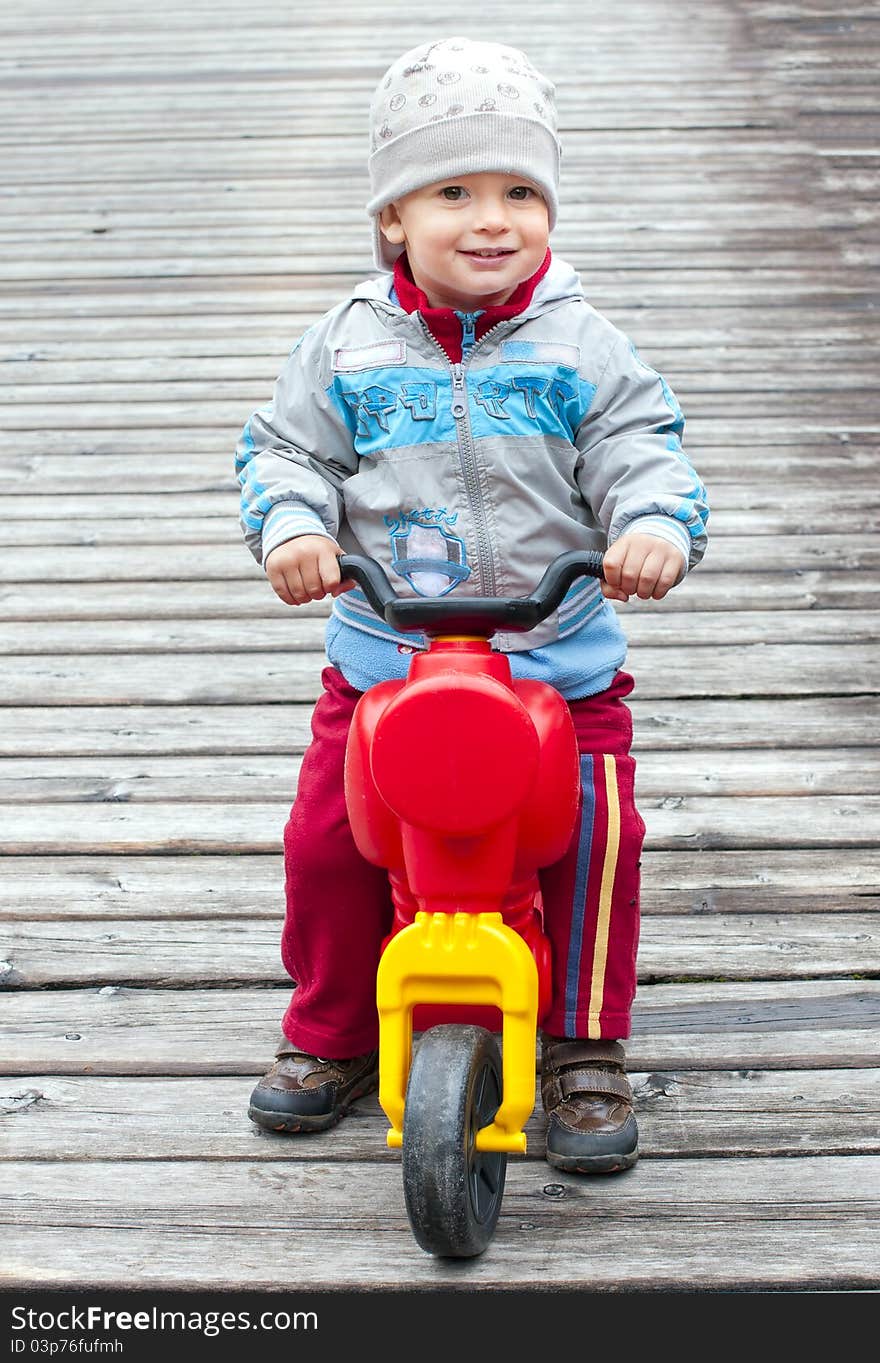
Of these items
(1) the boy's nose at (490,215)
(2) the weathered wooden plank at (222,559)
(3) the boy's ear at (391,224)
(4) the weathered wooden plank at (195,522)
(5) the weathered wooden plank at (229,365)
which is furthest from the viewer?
(5) the weathered wooden plank at (229,365)

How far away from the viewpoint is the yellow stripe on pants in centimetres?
198

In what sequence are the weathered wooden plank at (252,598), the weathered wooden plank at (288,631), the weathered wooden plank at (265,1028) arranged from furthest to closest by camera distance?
the weathered wooden plank at (252,598)
the weathered wooden plank at (288,631)
the weathered wooden plank at (265,1028)

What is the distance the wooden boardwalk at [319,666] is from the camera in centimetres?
187

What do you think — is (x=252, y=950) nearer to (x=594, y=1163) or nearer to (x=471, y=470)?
(x=594, y=1163)

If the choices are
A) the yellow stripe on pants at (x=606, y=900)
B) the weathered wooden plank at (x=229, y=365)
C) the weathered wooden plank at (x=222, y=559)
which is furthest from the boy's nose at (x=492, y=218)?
the weathered wooden plank at (x=229, y=365)

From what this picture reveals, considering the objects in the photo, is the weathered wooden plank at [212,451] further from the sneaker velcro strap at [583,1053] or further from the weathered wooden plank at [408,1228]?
the weathered wooden plank at [408,1228]

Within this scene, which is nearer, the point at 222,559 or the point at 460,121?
the point at 460,121

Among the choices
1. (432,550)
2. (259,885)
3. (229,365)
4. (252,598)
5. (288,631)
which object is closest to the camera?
(432,550)

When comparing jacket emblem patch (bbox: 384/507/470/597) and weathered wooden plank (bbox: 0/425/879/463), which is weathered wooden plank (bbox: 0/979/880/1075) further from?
weathered wooden plank (bbox: 0/425/879/463)

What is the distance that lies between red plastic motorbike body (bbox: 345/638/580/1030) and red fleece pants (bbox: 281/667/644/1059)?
16 cm

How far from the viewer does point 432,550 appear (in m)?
1.93

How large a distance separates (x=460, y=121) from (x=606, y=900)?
930 mm

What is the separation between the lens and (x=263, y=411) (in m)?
2.01

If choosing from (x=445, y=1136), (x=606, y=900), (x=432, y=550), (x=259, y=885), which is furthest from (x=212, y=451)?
(x=445, y=1136)
